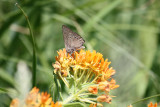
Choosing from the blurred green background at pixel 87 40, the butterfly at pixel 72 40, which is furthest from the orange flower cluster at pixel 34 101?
the blurred green background at pixel 87 40

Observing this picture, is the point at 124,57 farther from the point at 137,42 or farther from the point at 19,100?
the point at 19,100

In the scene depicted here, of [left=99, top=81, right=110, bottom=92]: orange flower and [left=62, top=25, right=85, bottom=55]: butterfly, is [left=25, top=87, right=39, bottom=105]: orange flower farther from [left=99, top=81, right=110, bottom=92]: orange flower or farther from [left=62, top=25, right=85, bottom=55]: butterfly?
[left=62, top=25, right=85, bottom=55]: butterfly

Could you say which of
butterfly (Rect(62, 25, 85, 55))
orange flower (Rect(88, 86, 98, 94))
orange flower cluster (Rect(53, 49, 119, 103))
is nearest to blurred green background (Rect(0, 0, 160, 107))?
butterfly (Rect(62, 25, 85, 55))

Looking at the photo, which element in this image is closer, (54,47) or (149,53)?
(54,47)

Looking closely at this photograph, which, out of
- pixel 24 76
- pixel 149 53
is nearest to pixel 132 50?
pixel 149 53

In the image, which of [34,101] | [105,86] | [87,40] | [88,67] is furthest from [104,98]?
[87,40]
